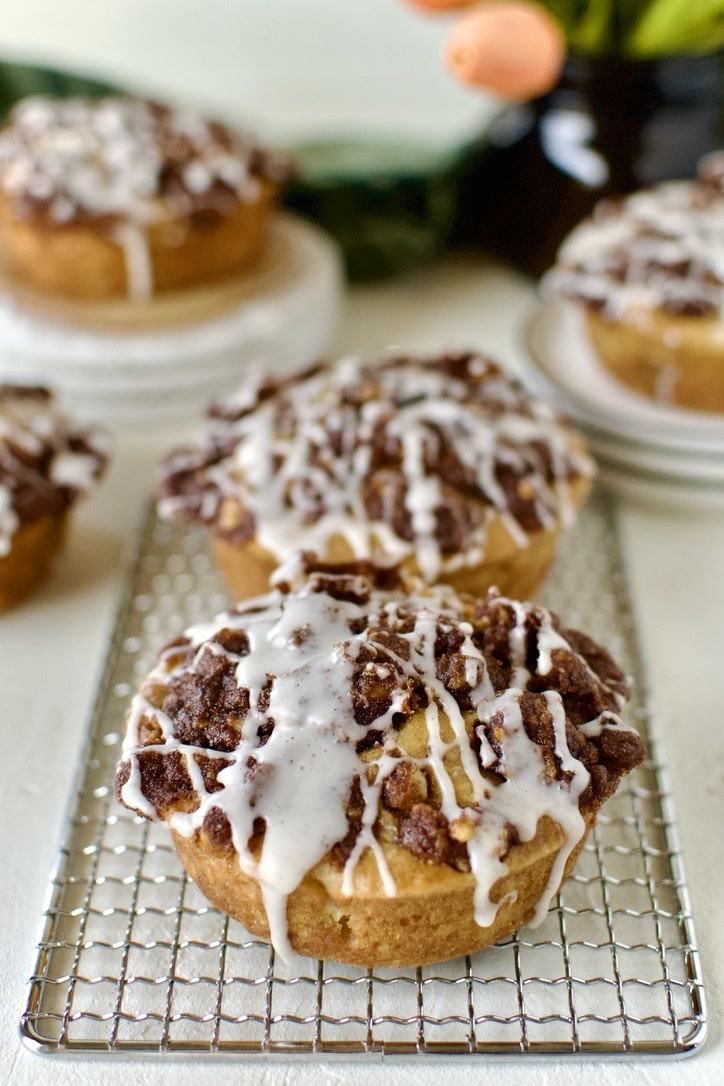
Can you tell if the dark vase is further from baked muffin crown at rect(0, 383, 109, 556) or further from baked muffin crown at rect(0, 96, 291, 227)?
baked muffin crown at rect(0, 383, 109, 556)

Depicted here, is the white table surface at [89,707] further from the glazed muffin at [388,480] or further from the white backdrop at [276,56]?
the white backdrop at [276,56]

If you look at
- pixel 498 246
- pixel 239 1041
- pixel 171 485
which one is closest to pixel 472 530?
pixel 171 485

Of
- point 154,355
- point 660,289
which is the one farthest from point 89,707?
point 660,289

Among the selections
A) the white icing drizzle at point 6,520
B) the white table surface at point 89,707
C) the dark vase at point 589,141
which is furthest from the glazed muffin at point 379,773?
the dark vase at point 589,141

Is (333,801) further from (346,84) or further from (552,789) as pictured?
(346,84)

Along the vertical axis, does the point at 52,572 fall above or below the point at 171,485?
below

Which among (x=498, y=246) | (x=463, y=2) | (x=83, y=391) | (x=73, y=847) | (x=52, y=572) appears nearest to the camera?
(x=73, y=847)
